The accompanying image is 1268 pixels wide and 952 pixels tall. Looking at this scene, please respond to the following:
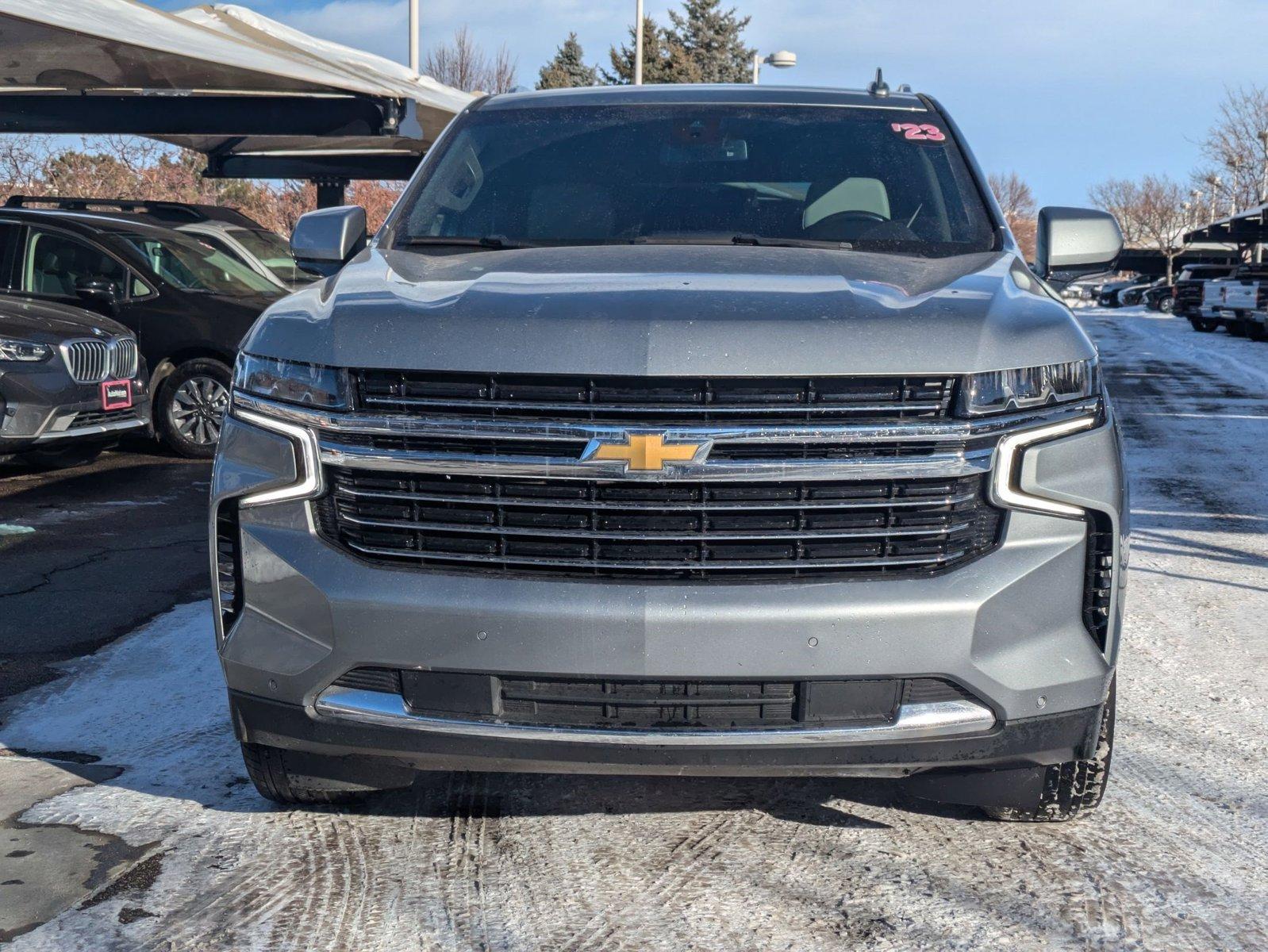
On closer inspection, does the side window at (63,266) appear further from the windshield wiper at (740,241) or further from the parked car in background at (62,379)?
the windshield wiper at (740,241)

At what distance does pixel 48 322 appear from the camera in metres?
9.08

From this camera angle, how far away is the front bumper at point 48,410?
8.58m

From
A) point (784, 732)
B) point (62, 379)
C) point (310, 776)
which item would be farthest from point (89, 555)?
point (784, 732)

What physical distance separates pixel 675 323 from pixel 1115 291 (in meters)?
66.6

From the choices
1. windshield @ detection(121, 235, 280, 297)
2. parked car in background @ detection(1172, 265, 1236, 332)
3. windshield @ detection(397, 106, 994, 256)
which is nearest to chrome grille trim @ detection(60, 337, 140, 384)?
windshield @ detection(121, 235, 280, 297)

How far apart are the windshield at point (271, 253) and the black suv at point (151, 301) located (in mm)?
1480

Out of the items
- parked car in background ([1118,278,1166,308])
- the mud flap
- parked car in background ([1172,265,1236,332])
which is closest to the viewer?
the mud flap

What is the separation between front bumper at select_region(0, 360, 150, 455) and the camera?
28.1ft

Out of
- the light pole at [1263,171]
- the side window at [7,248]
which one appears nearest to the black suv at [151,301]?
the side window at [7,248]

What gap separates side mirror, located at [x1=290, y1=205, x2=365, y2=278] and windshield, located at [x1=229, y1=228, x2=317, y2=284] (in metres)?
8.14

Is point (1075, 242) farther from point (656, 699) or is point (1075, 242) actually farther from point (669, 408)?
point (656, 699)

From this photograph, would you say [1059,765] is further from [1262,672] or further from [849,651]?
[1262,672]

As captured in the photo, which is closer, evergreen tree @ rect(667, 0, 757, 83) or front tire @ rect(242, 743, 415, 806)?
front tire @ rect(242, 743, 415, 806)

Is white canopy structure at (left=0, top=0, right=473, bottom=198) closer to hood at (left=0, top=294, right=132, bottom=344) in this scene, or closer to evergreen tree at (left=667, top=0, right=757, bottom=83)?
hood at (left=0, top=294, right=132, bottom=344)
